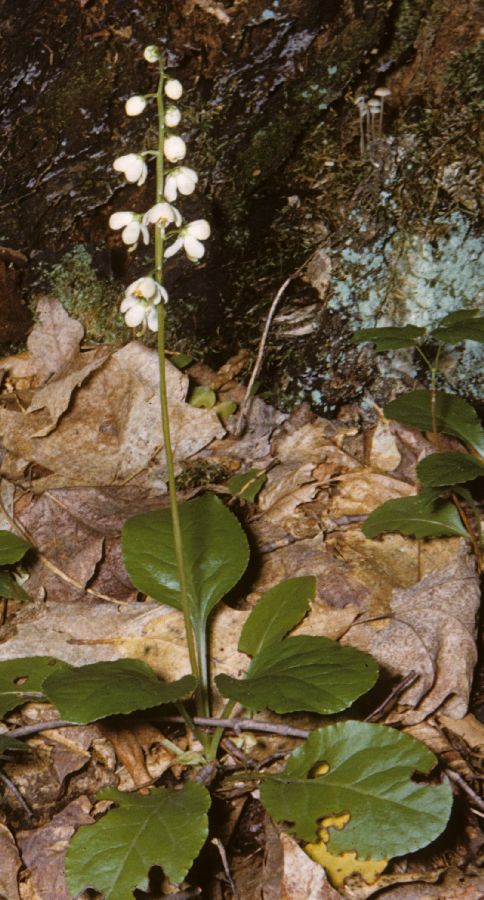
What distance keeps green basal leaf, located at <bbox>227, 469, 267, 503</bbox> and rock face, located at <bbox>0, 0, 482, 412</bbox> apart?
0.43 m

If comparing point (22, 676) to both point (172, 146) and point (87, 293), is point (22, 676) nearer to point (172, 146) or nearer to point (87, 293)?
point (172, 146)

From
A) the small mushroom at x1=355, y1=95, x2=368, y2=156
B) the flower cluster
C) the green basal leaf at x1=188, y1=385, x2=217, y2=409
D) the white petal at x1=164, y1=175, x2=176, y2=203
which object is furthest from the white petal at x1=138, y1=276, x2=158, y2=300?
the small mushroom at x1=355, y1=95, x2=368, y2=156

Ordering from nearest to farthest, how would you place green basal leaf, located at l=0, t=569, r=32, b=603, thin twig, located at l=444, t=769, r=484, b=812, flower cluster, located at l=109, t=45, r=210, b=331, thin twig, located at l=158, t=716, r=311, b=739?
flower cluster, located at l=109, t=45, r=210, b=331
thin twig, located at l=444, t=769, r=484, b=812
thin twig, located at l=158, t=716, r=311, b=739
green basal leaf, located at l=0, t=569, r=32, b=603

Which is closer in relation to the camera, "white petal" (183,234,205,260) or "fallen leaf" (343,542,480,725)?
"white petal" (183,234,205,260)

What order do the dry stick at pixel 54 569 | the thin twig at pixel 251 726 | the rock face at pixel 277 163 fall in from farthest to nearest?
the rock face at pixel 277 163
the dry stick at pixel 54 569
the thin twig at pixel 251 726

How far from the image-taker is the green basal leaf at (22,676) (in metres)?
2.12

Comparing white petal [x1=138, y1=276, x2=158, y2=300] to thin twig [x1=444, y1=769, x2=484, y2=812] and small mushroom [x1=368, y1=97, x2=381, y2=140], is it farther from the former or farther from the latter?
small mushroom [x1=368, y1=97, x2=381, y2=140]

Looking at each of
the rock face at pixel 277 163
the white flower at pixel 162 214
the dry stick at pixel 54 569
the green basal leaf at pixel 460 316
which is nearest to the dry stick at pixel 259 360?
the rock face at pixel 277 163

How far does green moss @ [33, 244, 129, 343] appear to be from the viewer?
3.24 m

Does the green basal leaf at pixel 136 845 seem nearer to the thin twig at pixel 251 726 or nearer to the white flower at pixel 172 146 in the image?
the thin twig at pixel 251 726

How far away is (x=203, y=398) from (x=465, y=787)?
1787 mm

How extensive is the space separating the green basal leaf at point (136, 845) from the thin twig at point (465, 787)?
591 millimetres

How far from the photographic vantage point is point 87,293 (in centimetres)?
328

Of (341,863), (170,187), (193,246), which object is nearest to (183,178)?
(170,187)
